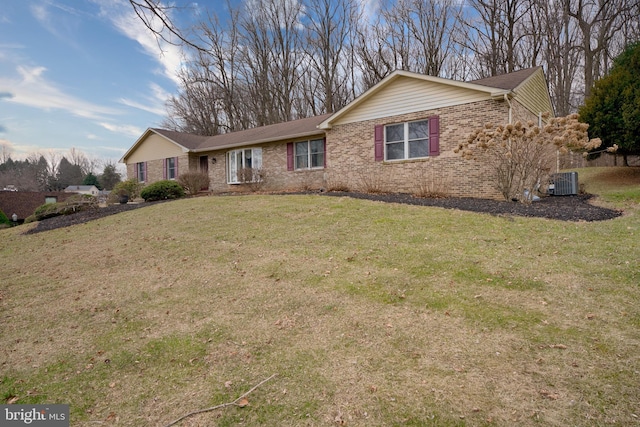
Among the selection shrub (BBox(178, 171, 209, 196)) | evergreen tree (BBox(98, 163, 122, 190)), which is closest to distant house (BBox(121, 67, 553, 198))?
shrub (BBox(178, 171, 209, 196))

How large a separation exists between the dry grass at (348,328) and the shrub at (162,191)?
30.2 feet

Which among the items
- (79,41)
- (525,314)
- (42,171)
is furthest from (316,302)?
(42,171)

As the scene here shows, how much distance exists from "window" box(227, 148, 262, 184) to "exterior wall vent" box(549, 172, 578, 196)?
1211 centimetres

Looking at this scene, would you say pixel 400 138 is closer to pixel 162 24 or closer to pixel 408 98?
pixel 408 98

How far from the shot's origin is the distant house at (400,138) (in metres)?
10.9

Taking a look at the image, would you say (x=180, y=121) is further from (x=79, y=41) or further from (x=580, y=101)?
(x=580, y=101)

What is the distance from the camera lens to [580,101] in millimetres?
24719

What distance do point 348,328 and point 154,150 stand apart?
73.5ft

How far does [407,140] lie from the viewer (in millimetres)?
12242

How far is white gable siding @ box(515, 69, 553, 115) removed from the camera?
1147 cm

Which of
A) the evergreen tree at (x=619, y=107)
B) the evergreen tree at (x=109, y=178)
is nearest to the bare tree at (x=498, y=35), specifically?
the evergreen tree at (x=619, y=107)

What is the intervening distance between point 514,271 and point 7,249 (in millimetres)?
12036

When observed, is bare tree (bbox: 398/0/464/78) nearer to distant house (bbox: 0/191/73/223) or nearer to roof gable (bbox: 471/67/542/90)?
roof gable (bbox: 471/67/542/90)

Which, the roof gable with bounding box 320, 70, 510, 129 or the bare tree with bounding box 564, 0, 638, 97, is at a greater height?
the bare tree with bounding box 564, 0, 638, 97
